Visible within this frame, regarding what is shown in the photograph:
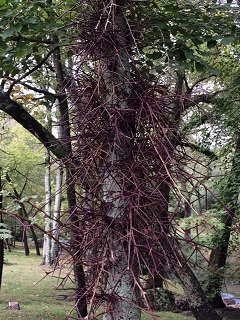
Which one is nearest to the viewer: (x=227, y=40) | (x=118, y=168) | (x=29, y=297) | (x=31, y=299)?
(x=118, y=168)

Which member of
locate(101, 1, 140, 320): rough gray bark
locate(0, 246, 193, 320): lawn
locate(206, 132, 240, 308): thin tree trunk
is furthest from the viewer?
locate(0, 246, 193, 320): lawn

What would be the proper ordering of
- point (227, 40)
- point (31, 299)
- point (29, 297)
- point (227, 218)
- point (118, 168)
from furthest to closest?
point (29, 297) → point (31, 299) → point (227, 218) → point (227, 40) → point (118, 168)

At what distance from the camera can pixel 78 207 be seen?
73.6 inches

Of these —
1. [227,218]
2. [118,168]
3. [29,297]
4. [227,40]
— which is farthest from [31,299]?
[118,168]

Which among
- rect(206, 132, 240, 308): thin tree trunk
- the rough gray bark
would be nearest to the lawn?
rect(206, 132, 240, 308): thin tree trunk

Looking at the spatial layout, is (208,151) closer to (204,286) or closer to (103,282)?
(204,286)

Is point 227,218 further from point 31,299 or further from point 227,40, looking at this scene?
point 31,299

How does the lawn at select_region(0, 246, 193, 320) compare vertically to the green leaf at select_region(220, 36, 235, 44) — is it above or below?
below

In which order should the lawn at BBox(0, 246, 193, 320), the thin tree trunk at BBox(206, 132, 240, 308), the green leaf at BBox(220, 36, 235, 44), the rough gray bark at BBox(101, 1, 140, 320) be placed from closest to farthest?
the rough gray bark at BBox(101, 1, 140, 320) → the green leaf at BBox(220, 36, 235, 44) → the thin tree trunk at BBox(206, 132, 240, 308) → the lawn at BBox(0, 246, 193, 320)

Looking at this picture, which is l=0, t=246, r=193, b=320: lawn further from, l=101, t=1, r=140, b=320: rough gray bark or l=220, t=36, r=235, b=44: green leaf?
l=220, t=36, r=235, b=44: green leaf

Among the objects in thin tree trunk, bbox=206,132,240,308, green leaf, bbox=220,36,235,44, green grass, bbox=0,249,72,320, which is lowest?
green grass, bbox=0,249,72,320

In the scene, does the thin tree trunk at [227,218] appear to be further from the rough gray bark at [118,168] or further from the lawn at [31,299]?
the rough gray bark at [118,168]

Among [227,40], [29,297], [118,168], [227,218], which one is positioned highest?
[227,40]

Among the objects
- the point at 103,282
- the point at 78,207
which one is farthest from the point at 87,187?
the point at 103,282
